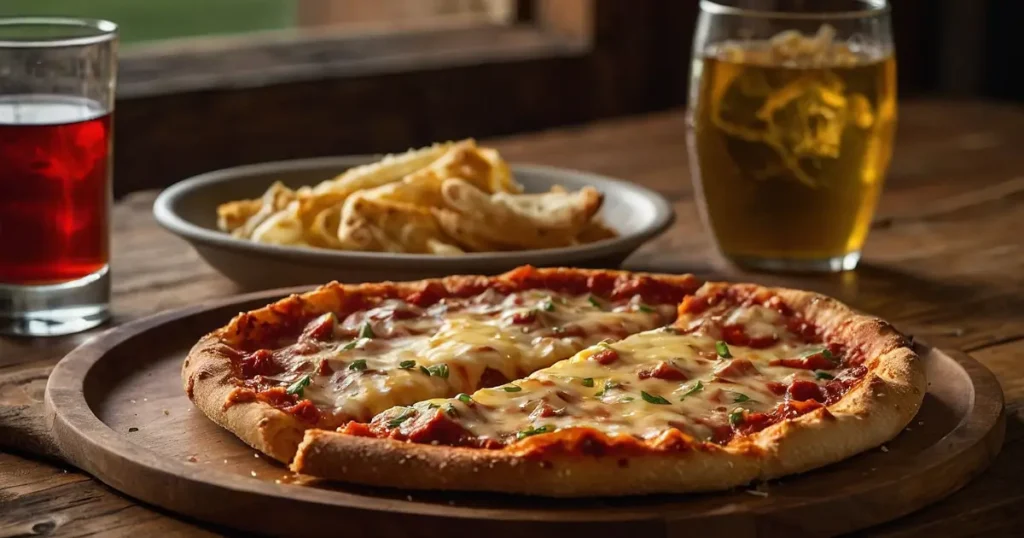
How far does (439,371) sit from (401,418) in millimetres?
161

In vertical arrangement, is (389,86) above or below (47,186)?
below

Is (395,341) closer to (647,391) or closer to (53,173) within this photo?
(647,391)

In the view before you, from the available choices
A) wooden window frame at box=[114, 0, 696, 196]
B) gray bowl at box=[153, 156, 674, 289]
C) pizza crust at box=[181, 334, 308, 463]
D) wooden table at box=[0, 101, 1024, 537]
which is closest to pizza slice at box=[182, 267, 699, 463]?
pizza crust at box=[181, 334, 308, 463]

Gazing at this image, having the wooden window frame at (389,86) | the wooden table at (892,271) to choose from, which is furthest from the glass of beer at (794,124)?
the wooden window frame at (389,86)

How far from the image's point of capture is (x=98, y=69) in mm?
2352

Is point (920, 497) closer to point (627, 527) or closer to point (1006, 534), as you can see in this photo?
point (1006, 534)

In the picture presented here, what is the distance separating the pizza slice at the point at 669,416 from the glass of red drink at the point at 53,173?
80 centimetres

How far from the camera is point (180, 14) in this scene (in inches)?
457

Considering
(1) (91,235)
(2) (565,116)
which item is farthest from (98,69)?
(2) (565,116)

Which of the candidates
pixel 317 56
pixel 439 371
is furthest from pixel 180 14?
pixel 439 371

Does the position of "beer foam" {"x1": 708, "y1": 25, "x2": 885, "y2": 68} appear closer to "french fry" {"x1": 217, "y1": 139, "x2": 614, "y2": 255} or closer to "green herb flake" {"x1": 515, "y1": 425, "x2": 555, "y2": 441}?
"french fry" {"x1": 217, "y1": 139, "x2": 614, "y2": 255}

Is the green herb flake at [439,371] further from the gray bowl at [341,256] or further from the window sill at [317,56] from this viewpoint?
the window sill at [317,56]

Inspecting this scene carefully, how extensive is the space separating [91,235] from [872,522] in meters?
1.37

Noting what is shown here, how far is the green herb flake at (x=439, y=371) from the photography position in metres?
1.92
